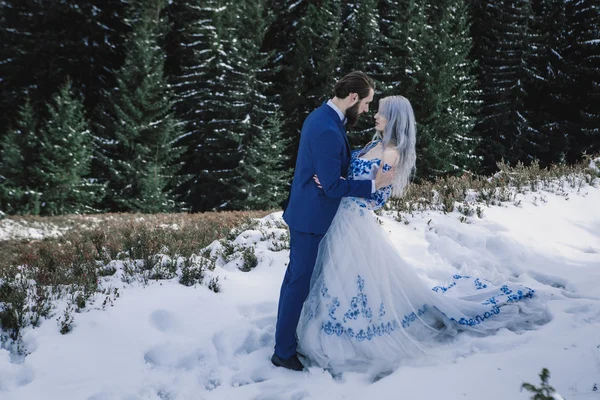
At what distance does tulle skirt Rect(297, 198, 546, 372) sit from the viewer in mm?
3596

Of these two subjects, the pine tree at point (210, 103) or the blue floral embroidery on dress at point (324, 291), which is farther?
the pine tree at point (210, 103)

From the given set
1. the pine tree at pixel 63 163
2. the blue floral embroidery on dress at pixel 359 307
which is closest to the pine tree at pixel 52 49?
the pine tree at pixel 63 163

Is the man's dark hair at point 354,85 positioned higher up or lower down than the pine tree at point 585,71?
lower down

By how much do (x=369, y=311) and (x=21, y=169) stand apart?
22.8 m

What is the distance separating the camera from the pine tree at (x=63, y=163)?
2109cm

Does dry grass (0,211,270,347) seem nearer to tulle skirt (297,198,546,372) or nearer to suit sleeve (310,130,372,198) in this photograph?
tulle skirt (297,198,546,372)

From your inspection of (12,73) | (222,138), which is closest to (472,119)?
(222,138)

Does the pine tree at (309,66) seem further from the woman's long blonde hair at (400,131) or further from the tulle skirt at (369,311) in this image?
the tulle skirt at (369,311)

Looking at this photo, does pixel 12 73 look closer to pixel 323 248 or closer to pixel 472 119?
pixel 472 119

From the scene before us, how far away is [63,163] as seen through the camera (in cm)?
2145

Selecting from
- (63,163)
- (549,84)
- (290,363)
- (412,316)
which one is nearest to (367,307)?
(412,316)

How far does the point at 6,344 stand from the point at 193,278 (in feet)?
6.12

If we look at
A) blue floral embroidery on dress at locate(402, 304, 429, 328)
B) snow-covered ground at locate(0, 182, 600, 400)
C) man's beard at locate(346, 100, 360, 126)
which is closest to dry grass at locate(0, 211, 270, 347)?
snow-covered ground at locate(0, 182, 600, 400)

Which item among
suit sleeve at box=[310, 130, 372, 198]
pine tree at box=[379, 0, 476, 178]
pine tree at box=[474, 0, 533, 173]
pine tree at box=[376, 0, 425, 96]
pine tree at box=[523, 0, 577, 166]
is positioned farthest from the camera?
pine tree at box=[474, 0, 533, 173]
